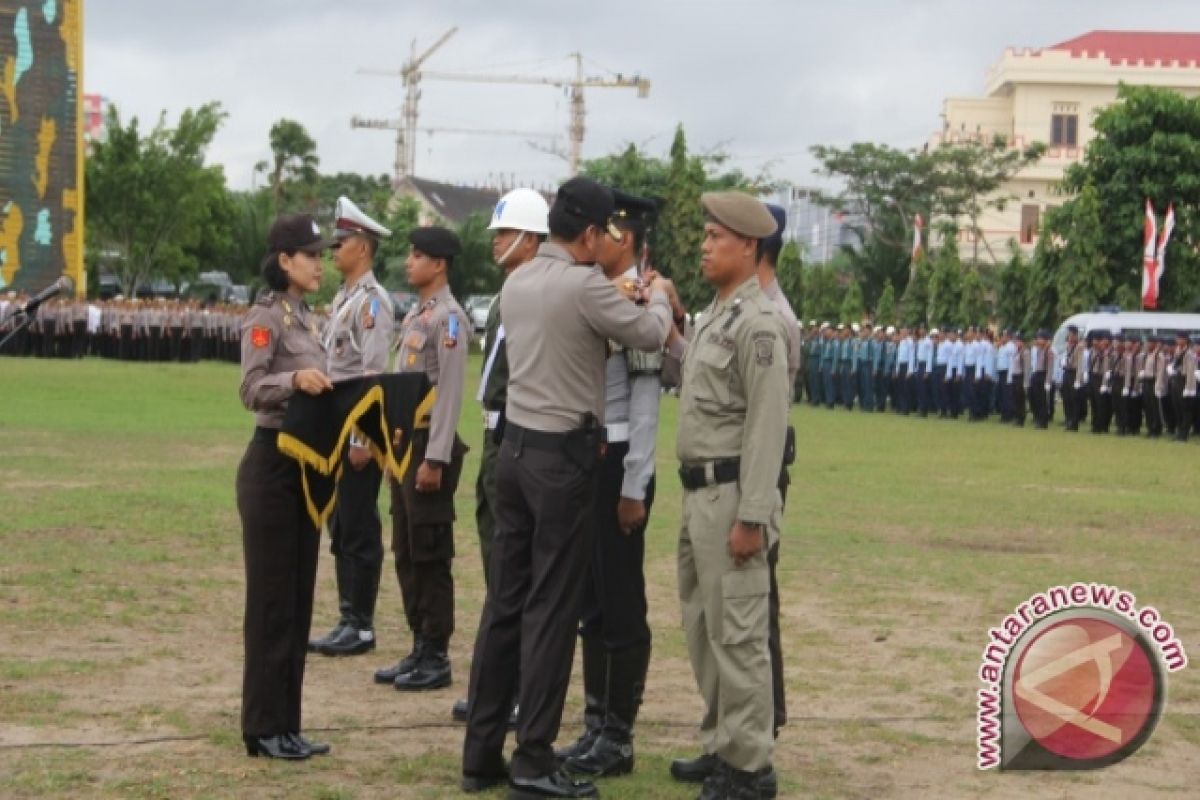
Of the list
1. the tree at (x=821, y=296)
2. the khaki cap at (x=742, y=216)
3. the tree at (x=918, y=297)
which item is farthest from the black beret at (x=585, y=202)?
the tree at (x=821, y=296)

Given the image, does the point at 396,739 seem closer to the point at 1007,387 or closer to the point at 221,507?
the point at 221,507

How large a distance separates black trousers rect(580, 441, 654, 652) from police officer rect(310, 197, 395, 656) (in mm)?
2008

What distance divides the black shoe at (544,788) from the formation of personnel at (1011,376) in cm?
2430

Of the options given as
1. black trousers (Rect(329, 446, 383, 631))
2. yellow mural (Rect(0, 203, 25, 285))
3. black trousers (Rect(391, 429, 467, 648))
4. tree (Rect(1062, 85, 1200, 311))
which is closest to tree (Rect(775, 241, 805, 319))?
tree (Rect(1062, 85, 1200, 311))

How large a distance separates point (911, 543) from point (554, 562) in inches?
294

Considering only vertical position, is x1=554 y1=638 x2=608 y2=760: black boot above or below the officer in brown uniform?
below

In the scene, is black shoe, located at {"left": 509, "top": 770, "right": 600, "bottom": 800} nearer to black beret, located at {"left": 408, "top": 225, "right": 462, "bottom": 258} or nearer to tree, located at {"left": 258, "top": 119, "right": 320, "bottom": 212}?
black beret, located at {"left": 408, "top": 225, "right": 462, "bottom": 258}

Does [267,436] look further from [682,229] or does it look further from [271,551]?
[682,229]

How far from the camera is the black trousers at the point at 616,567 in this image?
6789 mm

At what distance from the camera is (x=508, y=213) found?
724 centimetres

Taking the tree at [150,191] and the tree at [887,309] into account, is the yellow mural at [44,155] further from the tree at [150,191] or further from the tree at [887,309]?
the tree at [887,309]

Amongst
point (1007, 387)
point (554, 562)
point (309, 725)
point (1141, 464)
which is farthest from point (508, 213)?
point (1007, 387)

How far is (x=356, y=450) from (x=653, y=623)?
198cm

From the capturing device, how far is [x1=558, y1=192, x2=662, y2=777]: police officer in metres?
6.68
